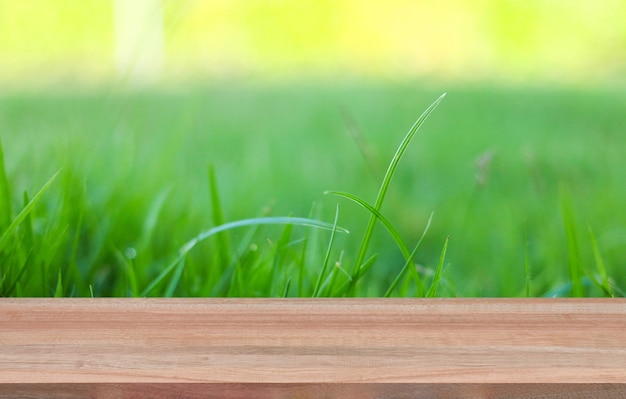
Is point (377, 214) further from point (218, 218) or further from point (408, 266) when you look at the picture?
point (218, 218)

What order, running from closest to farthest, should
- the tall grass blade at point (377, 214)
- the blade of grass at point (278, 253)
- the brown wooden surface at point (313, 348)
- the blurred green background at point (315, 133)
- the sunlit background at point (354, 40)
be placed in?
1. the brown wooden surface at point (313, 348)
2. the tall grass blade at point (377, 214)
3. the blade of grass at point (278, 253)
4. the blurred green background at point (315, 133)
5. the sunlit background at point (354, 40)

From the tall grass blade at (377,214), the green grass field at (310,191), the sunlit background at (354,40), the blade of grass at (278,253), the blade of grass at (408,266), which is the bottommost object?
the sunlit background at (354,40)

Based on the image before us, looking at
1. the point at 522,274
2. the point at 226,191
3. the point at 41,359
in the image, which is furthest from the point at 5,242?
the point at 226,191

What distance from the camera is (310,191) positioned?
174 centimetres

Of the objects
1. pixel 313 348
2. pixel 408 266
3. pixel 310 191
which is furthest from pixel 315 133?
pixel 313 348

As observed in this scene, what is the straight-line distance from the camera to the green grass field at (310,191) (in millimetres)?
868

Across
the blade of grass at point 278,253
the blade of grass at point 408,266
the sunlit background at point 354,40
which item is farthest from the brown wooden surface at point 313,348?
the sunlit background at point 354,40

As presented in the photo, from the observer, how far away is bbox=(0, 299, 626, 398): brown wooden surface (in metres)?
0.52

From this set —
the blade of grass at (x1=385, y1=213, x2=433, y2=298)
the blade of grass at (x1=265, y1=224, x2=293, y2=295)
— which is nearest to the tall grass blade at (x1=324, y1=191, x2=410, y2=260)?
the blade of grass at (x1=385, y1=213, x2=433, y2=298)

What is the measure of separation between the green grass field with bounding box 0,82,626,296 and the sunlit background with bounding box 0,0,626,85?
0.67 metres

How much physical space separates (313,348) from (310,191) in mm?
1167

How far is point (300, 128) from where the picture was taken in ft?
8.49

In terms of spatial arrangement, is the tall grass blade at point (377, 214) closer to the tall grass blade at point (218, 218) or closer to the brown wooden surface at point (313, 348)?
the brown wooden surface at point (313, 348)

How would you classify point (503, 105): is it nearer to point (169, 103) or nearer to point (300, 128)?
point (300, 128)
